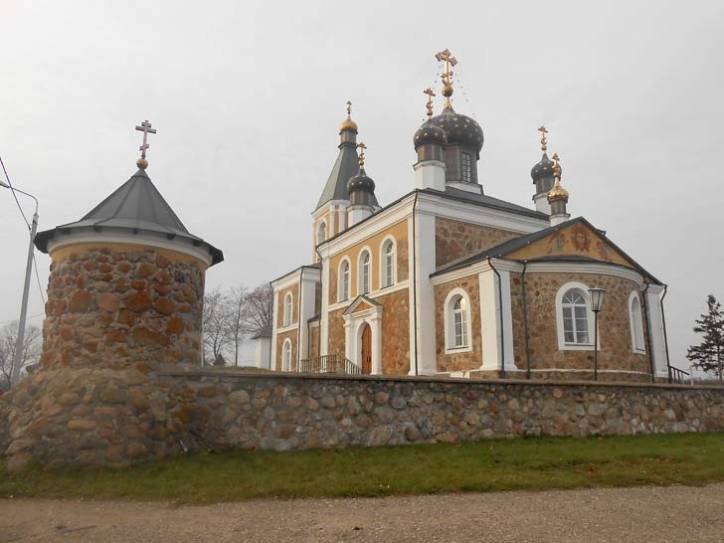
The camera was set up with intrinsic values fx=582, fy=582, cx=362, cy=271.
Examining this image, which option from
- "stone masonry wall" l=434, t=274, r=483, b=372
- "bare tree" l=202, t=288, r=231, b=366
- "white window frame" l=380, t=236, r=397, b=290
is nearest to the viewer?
"stone masonry wall" l=434, t=274, r=483, b=372

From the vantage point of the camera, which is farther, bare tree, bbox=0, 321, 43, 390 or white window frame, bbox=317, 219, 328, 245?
bare tree, bbox=0, 321, 43, 390

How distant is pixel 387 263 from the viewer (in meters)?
20.3

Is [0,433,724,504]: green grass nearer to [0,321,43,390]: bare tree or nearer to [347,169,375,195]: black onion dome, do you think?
[347,169,375,195]: black onion dome

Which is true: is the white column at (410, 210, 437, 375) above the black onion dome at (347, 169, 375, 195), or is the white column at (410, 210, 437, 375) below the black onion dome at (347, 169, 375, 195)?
below

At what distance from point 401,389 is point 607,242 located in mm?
11334

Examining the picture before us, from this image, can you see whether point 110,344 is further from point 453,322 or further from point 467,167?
point 467,167

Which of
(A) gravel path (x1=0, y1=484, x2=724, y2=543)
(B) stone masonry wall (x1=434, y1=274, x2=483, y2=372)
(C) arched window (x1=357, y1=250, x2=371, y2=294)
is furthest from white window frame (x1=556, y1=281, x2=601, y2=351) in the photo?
(A) gravel path (x1=0, y1=484, x2=724, y2=543)

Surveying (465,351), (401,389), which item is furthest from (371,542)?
(465,351)

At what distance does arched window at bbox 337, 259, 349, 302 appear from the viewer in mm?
22828

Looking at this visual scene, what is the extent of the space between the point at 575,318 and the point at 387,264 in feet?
22.6

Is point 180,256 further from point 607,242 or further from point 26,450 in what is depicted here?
point 607,242

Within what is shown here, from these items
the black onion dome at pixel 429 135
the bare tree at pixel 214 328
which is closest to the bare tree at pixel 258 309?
the bare tree at pixel 214 328

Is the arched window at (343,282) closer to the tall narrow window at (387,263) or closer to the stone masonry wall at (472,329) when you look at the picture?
the tall narrow window at (387,263)

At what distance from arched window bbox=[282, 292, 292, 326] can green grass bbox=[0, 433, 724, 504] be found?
2051 centimetres
